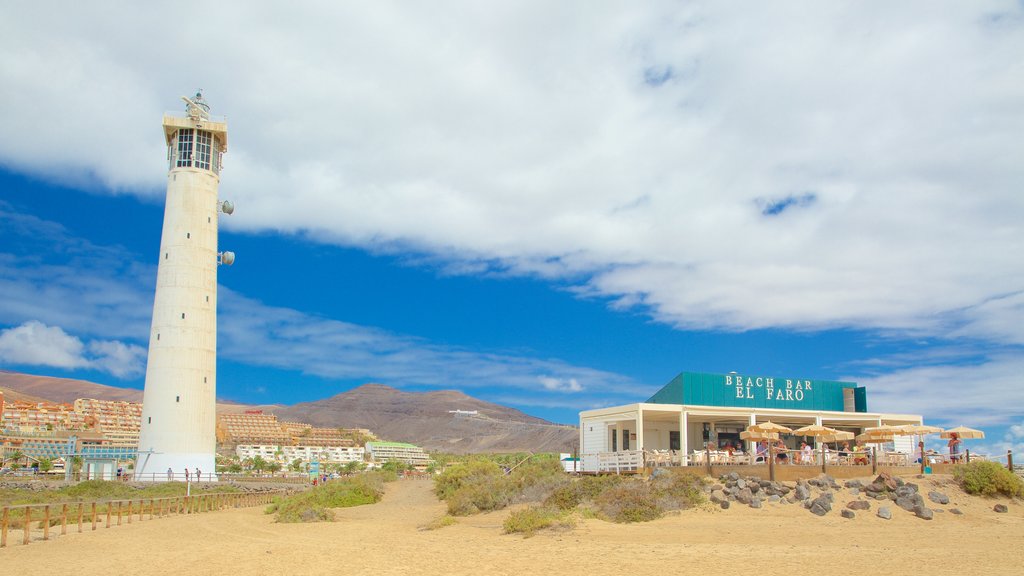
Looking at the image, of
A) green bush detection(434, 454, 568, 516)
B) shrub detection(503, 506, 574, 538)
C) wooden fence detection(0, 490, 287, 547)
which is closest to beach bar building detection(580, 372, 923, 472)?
green bush detection(434, 454, 568, 516)

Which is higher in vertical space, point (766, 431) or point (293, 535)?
point (766, 431)

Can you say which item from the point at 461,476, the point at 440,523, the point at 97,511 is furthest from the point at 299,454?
the point at 440,523

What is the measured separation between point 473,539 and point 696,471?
10.0 m

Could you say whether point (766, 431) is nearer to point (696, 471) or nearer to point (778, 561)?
point (696, 471)

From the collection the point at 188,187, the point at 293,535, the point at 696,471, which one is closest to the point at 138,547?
the point at 293,535

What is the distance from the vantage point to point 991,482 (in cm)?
2350

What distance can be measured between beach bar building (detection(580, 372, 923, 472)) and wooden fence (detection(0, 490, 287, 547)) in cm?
1532

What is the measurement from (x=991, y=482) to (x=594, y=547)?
15102 mm

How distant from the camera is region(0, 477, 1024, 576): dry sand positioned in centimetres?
1365

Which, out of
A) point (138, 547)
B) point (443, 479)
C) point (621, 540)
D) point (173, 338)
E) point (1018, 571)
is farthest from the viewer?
point (173, 338)

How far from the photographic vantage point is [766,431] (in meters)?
26.0

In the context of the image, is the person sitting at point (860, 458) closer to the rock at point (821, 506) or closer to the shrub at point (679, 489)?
the shrub at point (679, 489)

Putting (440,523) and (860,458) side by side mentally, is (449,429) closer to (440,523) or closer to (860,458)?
(860,458)

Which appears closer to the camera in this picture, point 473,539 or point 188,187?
point 473,539
